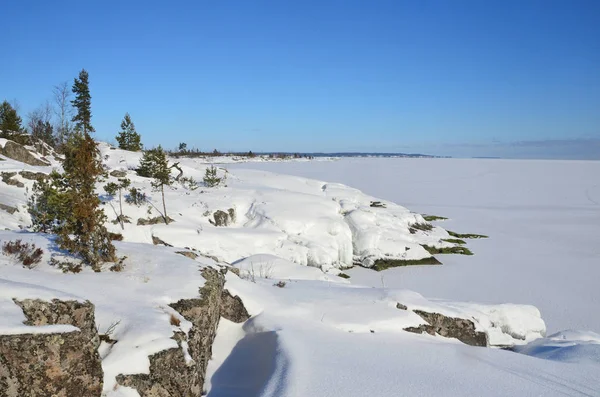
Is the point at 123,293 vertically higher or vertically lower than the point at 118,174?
lower

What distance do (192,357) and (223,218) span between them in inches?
607

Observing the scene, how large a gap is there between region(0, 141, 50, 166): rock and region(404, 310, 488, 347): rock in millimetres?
28001

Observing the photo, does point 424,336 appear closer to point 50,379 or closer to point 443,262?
point 50,379

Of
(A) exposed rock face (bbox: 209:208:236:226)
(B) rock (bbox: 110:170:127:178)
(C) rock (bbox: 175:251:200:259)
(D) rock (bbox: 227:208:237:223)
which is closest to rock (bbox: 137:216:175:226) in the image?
(A) exposed rock face (bbox: 209:208:236:226)

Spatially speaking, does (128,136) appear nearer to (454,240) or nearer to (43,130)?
(43,130)

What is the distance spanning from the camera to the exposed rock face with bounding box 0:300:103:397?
381 cm

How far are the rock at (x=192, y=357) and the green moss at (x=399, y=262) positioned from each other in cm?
1435

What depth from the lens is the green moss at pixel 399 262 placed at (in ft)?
66.2

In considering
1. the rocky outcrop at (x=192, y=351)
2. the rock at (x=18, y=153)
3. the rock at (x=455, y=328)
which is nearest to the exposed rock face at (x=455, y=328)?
the rock at (x=455, y=328)

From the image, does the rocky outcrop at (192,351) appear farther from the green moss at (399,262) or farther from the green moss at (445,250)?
the green moss at (445,250)

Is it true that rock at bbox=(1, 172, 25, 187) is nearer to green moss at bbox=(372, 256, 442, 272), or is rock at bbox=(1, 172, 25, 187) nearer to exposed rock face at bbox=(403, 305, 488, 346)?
green moss at bbox=(372, 256, 442, 272)

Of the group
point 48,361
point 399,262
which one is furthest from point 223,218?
point 48,361

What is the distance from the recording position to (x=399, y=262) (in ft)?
67.7

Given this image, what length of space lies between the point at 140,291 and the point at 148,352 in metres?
1.50
